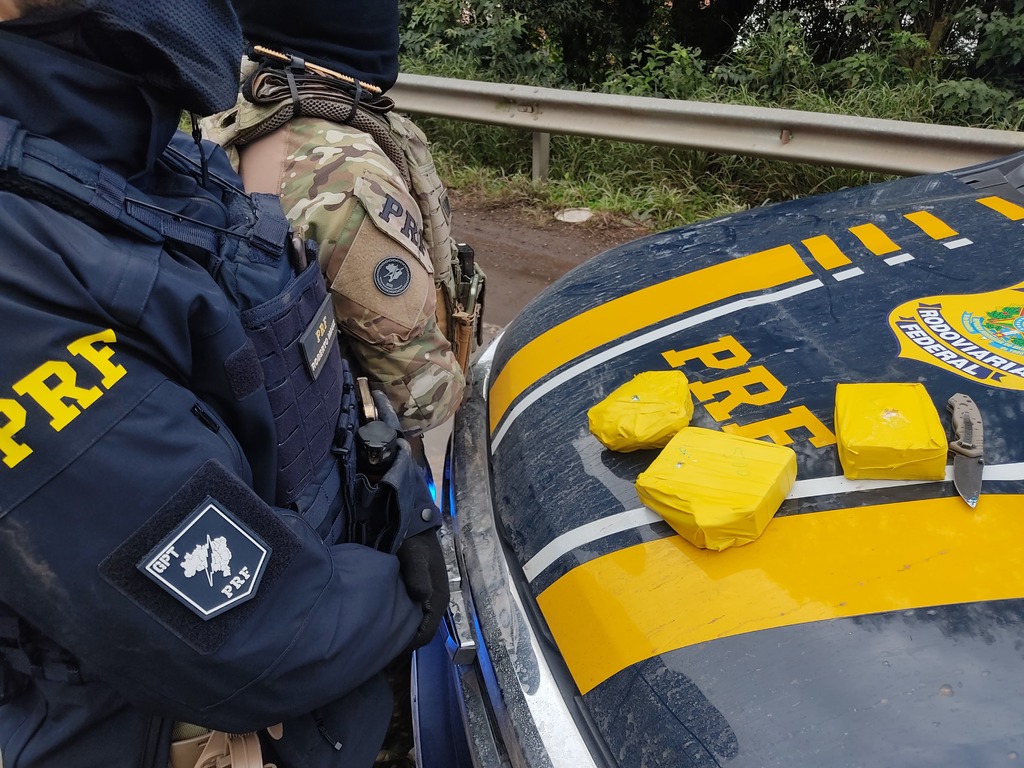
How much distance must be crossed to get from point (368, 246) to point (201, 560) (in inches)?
36.8

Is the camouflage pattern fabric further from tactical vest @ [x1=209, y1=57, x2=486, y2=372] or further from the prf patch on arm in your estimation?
the prf patch on arm

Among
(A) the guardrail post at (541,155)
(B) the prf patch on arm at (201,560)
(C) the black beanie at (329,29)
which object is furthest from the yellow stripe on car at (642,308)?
(A) the guardrail post at (541,155)

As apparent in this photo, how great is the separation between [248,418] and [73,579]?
326mm

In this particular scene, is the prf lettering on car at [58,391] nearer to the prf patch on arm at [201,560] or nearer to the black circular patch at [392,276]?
the prf patch on arm at [201,560]

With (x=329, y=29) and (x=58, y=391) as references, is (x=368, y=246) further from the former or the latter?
(x=58, y=391)

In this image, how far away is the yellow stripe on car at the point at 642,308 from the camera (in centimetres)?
167

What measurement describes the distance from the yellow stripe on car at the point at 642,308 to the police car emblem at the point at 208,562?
0.83 m

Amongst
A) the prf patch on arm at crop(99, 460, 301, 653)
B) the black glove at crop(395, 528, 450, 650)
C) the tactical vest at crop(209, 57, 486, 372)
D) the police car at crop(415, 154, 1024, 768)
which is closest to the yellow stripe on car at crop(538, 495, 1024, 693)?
the police car at crop(415, 154, 1024, 768)

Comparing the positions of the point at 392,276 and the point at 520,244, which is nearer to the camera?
the point at 392,276

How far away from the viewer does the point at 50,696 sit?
113 cm

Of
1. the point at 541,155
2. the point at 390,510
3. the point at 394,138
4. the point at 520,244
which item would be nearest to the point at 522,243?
the point at 520,244

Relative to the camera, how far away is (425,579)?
144 cm

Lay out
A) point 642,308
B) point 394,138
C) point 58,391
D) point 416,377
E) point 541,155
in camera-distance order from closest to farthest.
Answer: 1. point 58,391
2. point 642,308
3. point 416,377
4. point 394,138
5. point 541,155

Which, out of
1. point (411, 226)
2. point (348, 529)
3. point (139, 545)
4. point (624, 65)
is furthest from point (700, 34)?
point (139, 545)
